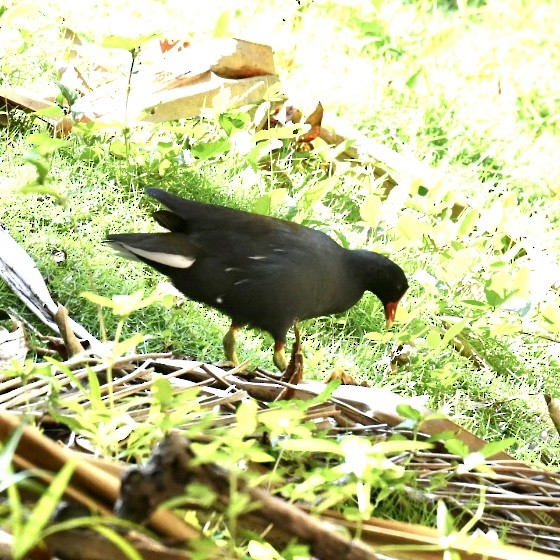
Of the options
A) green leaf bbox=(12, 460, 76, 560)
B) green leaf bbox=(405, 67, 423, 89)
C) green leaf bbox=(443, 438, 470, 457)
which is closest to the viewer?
green leaf bbox=(12, 460, 76, 560)

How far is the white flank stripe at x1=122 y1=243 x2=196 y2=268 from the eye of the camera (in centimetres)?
209

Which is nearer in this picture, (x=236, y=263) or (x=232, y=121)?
(x=236, y=263)

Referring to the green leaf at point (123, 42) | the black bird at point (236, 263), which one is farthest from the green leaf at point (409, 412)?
the green leaf at point (123, 42)

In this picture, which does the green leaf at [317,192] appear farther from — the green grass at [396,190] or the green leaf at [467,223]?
the green leaf at [467,223]

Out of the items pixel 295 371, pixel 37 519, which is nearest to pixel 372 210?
pixel 295 371

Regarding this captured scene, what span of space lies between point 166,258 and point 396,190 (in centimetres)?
114

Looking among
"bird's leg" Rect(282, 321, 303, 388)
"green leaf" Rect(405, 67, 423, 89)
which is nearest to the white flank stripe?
"bird's leg" Rect(282, 321, 303, 388)

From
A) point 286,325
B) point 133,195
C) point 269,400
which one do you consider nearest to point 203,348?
point 286,325

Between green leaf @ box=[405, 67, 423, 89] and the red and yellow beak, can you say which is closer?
the red and yellow beak

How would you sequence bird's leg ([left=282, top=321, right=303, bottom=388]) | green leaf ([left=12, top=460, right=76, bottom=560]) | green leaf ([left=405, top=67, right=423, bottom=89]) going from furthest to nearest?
green leaf ([left=405, top=67, right=423, bottom=89]) < bird's leg ([left=282, top=321, right=303, bottom=388]) < green leaf ([left=12, top=460, right=76, bottom=560])

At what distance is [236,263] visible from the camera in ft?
7.04

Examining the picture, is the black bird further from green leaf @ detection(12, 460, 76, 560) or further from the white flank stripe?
green leaf @ detection(12, 460, 76, 560)

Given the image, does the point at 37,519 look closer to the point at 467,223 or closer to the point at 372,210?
the point at 372,210

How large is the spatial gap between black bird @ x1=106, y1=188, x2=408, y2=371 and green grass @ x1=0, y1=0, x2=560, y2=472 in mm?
108
